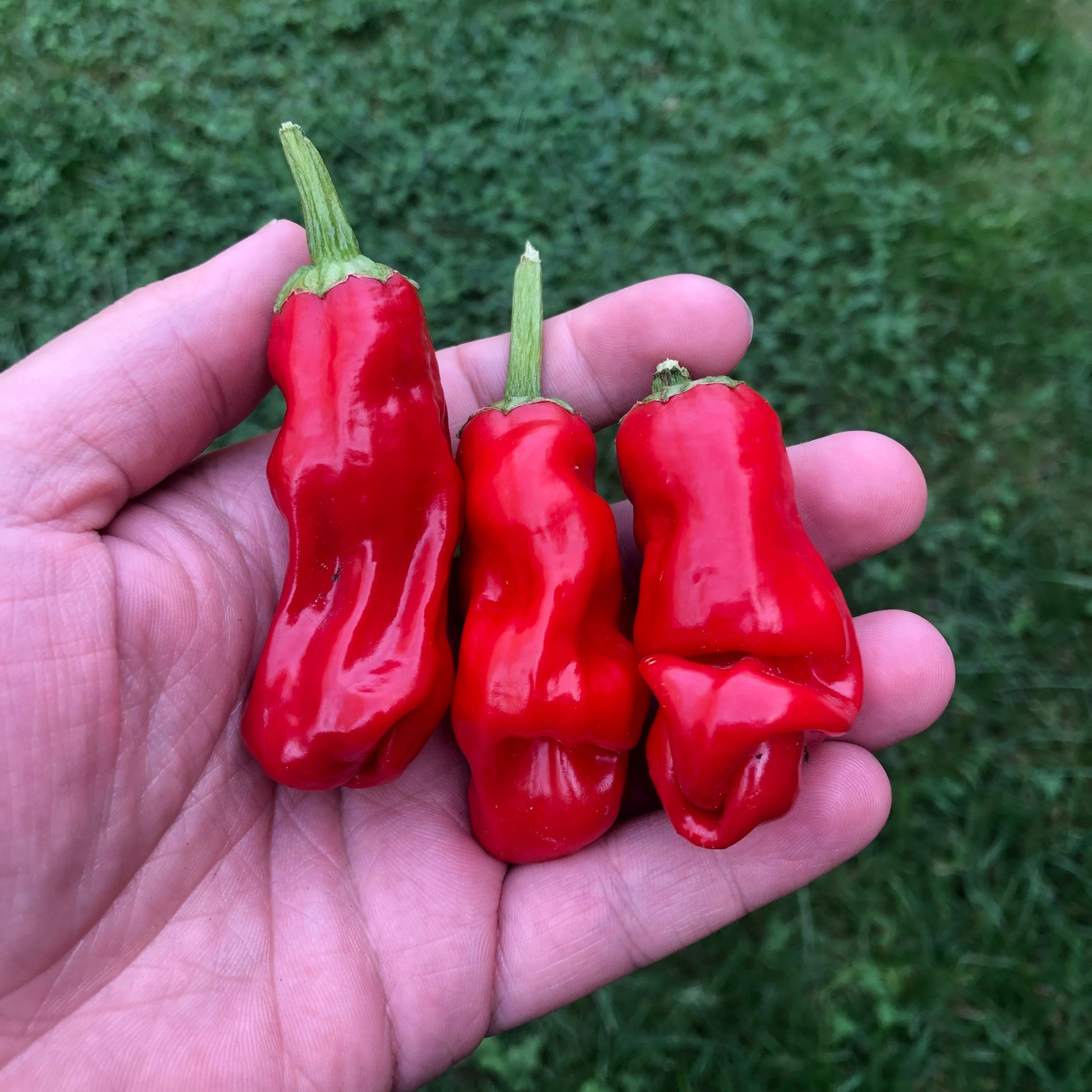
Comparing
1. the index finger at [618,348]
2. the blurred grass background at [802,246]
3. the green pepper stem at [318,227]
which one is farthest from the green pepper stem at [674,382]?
the blurred grass background at [802,246]

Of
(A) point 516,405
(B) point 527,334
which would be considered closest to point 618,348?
(B) point 527,334

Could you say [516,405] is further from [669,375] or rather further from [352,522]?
[352,522]

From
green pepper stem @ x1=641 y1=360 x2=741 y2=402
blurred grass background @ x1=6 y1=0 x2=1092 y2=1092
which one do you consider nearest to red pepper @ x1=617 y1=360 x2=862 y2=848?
green pepper stem @ x1=641 y1=360 x2=741 y2=402

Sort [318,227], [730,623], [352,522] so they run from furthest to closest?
[318,227] → [352,522] → [730,623]

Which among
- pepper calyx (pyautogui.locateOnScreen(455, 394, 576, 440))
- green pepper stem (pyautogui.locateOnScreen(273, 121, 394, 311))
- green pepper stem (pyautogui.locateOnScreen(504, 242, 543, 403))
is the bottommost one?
pepper calyx (pyautogui.locateOnScreen(455, 394, 576, 440))

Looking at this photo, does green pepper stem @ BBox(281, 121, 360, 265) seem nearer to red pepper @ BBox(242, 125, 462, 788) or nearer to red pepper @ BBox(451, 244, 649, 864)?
red pepper @ BBox(242, 125, 462, 788)
